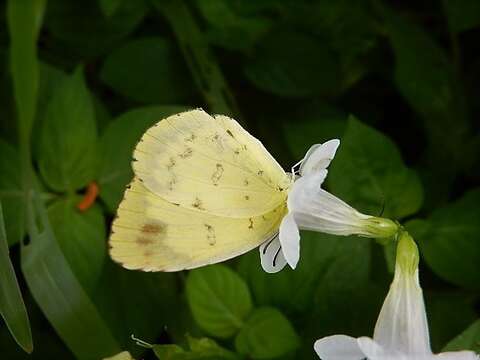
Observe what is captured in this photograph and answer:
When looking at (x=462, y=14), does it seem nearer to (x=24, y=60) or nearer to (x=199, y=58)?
(x=199, y=58)

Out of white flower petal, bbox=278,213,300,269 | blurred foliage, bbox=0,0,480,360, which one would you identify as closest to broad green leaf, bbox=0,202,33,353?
blurred foliage, bbox=0,0,480,360

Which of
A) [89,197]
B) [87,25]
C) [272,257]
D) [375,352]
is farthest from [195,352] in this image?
[87,25]

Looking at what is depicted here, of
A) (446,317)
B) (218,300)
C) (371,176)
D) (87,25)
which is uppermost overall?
(87,25)

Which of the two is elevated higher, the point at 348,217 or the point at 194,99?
the point at 348,217

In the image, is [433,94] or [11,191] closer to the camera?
[11,191]

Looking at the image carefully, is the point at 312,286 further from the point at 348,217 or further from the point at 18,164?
the point at 18,164

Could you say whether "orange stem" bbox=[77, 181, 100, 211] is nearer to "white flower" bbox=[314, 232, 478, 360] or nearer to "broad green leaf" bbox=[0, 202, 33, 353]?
"broad green leaf" bbox=[0, 202, 33, 353]

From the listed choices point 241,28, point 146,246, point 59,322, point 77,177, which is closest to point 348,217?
point 146,246
